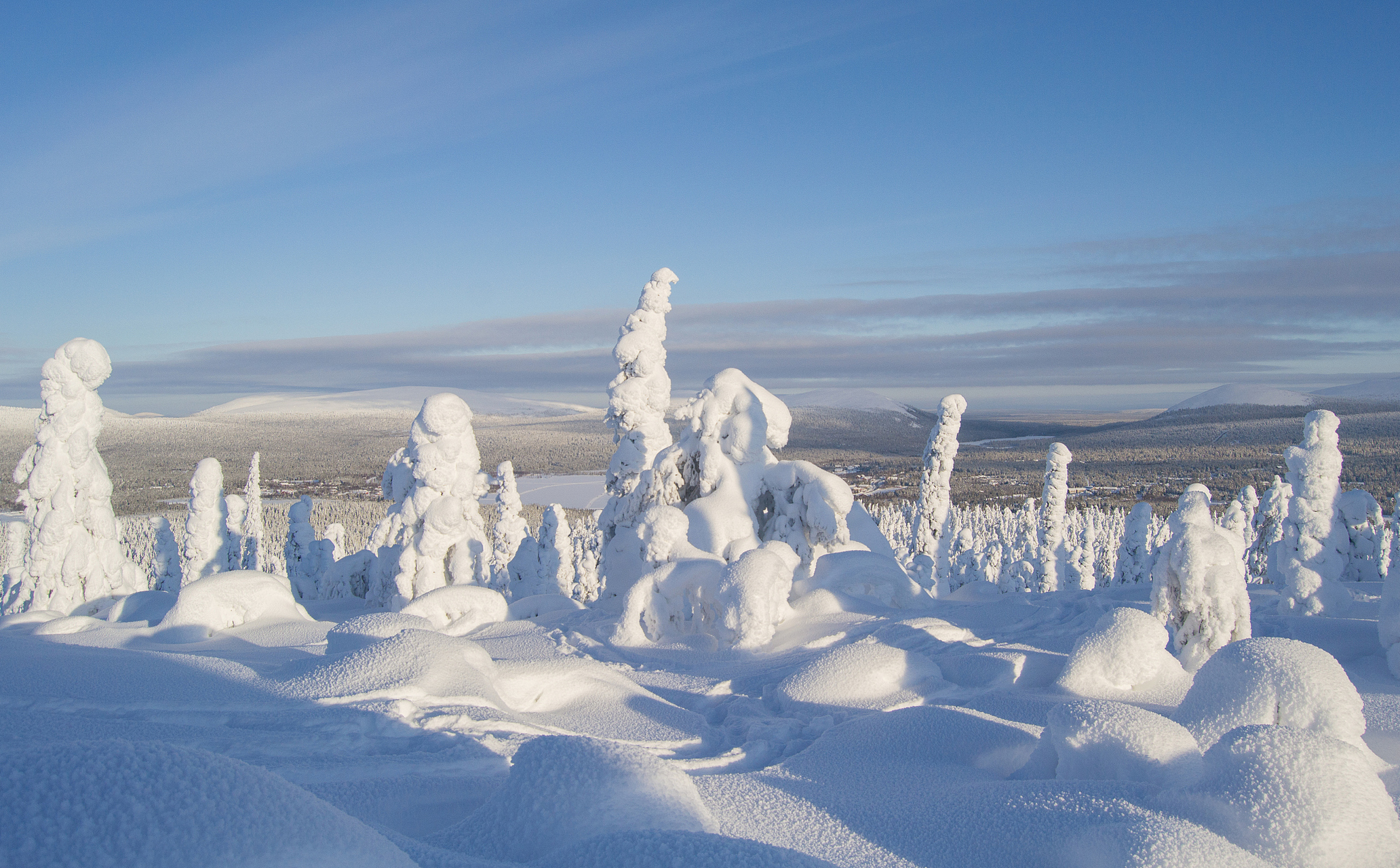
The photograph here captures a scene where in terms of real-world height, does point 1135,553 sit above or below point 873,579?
below

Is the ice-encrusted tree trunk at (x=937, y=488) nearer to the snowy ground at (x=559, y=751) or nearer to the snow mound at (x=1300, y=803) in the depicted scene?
the snowy ground at (x=559, y=751)

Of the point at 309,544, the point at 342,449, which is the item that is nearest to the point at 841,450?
the point at 342,449

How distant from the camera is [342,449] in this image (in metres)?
132

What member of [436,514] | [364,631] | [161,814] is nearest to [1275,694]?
[161,814]

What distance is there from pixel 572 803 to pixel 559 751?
1.31 feet

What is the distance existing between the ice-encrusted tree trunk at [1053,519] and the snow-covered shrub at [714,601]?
1779 centimetres

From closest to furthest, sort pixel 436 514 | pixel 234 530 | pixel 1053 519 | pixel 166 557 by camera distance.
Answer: pixel 436 514 → pixel 166 557 → pixel 1053 519 → pixel 234 530

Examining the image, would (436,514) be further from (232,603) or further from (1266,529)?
(1266,529)

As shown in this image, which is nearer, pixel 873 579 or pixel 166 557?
pixel 873 579

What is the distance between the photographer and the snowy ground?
2.66 m

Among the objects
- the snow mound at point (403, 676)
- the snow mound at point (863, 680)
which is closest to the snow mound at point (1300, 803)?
the snow mound at point (863, 680)

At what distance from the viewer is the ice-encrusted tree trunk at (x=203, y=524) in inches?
883

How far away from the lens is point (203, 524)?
22.9 m

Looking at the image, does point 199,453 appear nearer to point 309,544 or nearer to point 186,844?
point 309,544
